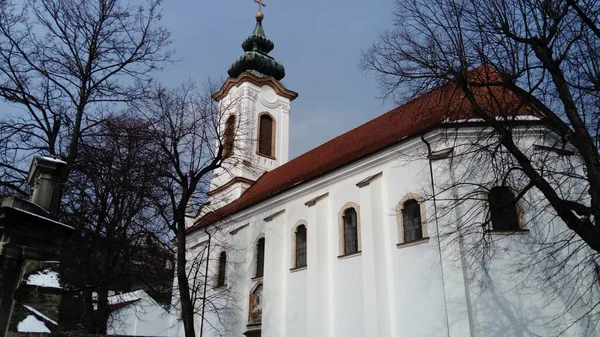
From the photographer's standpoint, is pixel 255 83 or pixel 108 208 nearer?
pixel 108 208

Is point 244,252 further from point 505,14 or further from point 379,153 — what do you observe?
point 505,14

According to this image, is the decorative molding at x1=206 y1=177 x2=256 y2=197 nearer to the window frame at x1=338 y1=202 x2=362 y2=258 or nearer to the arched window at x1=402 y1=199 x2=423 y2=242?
the window frame at x1=338 y1=202 x2=362 y2=258

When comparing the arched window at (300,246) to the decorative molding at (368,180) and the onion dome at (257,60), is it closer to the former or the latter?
the decorative molding at (368,180)

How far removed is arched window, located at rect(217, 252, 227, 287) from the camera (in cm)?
2088

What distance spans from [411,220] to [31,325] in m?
9.78

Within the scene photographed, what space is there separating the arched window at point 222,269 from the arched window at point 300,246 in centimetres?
489

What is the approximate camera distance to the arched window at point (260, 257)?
18.7 m

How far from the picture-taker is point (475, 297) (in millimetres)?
11953

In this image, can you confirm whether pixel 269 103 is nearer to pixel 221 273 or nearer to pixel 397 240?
pixel 221 273

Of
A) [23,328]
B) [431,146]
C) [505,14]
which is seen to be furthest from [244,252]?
[505,14]

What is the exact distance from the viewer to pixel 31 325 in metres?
7.17

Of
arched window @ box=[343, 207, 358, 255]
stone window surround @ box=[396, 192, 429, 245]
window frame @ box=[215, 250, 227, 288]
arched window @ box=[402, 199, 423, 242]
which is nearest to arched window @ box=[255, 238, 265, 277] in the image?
window frame @ box=[215, 250, 227, 288]

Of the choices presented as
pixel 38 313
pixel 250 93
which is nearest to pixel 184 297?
pixel 38 313

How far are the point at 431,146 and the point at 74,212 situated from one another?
9.54m
